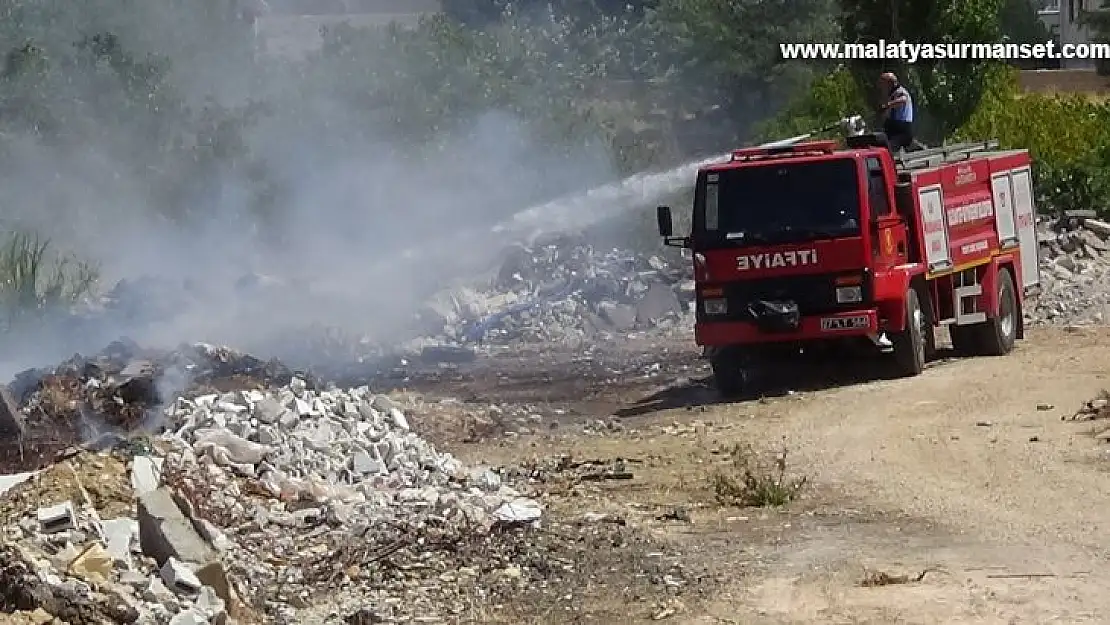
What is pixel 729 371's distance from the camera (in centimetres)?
1658

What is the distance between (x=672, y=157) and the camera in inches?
1489

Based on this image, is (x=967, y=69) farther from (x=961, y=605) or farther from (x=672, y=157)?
(x=961, y=605)

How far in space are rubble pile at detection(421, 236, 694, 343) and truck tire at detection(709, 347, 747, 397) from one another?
19.2 ft

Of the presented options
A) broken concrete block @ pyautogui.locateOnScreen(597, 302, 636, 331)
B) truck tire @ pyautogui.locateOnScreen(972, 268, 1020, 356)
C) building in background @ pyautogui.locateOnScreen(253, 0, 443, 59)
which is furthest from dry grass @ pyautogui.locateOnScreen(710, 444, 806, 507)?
building in background @ pyautogui.locateOnScreen(253, 0, 443, 59)

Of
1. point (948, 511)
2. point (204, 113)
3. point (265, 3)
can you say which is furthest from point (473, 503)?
point (265, 3)

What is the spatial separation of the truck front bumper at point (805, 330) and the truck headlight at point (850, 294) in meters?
0.11

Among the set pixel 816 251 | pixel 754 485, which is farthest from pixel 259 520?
pixel 816 251

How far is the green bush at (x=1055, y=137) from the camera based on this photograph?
2666 centimetres

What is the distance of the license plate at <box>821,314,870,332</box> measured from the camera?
1570 centimetres

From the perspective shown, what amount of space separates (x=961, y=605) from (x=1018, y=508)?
7.56 feet

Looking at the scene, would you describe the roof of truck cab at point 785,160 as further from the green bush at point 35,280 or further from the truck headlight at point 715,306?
the green bush at point 35,280

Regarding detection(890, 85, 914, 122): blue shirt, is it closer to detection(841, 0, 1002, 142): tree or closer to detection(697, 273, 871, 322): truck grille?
detection(697, 273, 871, 322): truck grille

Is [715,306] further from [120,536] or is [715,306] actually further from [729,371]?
[120,536]

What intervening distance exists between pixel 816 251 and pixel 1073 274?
29.6 ft
